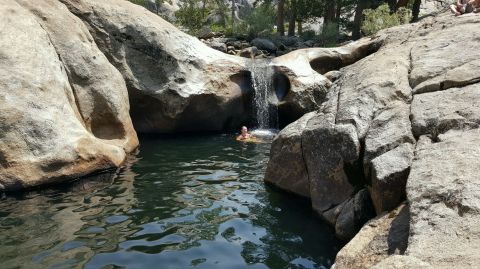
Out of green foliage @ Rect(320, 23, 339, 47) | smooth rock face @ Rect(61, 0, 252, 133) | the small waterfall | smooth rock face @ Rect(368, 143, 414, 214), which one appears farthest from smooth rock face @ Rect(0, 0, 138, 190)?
green foliage @ Rect(320, 23, 339, 47)

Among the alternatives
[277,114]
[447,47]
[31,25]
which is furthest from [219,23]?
[447,47]

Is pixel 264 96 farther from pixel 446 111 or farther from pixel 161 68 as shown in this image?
pixel 446 111

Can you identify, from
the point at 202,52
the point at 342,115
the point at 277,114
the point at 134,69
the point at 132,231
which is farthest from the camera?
the point at 277,114

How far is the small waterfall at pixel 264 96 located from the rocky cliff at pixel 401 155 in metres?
7.99

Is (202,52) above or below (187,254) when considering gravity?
above

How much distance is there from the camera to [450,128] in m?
6.77

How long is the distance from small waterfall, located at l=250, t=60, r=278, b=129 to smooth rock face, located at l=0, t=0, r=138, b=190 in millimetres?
6296

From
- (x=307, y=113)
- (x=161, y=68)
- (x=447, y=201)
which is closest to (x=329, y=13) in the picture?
(x=161, y=68)

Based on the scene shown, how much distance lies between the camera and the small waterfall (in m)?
19.2

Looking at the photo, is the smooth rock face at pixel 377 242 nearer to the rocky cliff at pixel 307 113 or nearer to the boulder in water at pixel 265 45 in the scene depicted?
the rocky cliff at pixel 307 113

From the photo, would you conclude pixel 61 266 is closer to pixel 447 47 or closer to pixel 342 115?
pixel 342 115

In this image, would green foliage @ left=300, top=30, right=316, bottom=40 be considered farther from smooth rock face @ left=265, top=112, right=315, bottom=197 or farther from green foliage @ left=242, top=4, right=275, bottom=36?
smooth rock face @ left=265, top=112, right=315, bottom=197

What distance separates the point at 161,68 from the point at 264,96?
4.53 m

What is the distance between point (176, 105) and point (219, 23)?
3607cm
